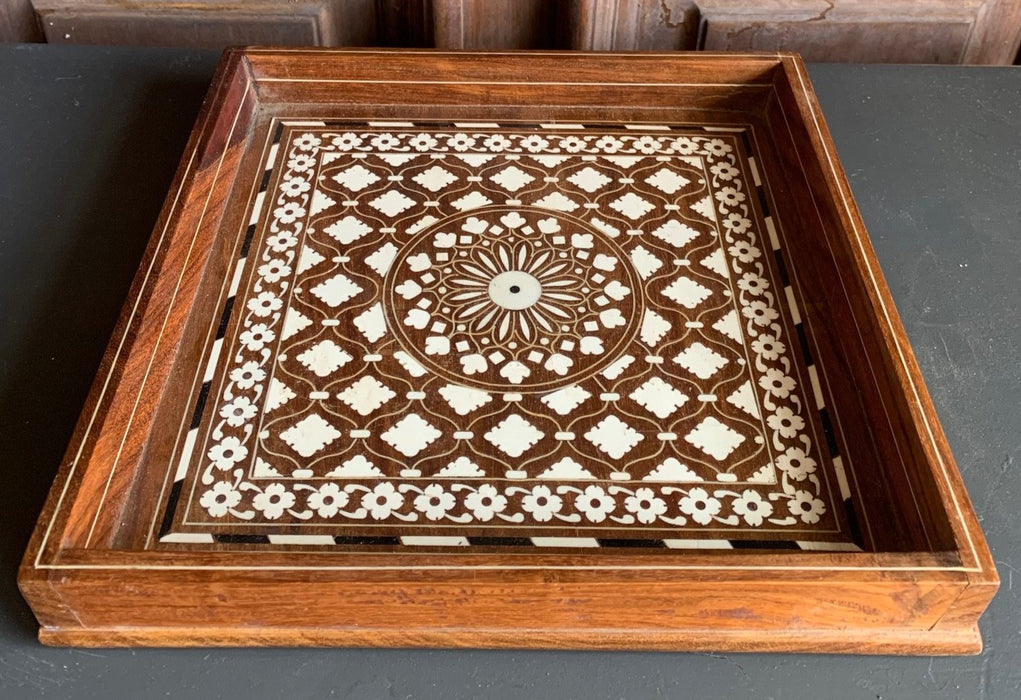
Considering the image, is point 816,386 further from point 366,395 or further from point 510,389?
point 366,395

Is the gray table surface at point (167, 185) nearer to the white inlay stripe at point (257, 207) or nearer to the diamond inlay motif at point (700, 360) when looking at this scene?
the white inlay stripe at point (257, 207)

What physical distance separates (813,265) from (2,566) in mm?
974

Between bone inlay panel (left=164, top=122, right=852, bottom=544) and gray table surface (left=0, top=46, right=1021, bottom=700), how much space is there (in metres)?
0.14

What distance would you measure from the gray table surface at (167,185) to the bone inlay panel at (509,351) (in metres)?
0.14

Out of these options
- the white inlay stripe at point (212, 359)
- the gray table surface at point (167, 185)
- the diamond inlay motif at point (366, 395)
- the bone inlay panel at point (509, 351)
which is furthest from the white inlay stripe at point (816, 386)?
the white inlay stripe at point (212, 359)

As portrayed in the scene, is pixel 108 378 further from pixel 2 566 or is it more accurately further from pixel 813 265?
pixel 813 265

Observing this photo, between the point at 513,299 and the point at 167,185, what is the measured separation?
543 mm

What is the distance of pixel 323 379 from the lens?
1.07 meters

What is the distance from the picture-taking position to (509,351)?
3.60 ft

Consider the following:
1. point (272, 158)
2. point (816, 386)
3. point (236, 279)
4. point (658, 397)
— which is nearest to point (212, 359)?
point (236, 279)

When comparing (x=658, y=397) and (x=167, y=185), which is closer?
(x=658, y=397)

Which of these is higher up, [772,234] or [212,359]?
[772,234]

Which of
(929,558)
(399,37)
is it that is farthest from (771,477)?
(399,37)

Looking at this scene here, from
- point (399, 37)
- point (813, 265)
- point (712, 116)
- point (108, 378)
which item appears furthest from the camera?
point (399, 37)
